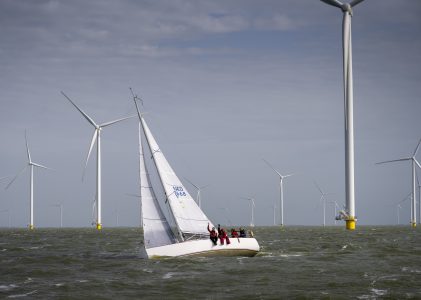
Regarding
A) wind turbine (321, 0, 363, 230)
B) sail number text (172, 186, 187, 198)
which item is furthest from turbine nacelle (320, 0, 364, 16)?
sail number text (172, 186, 187, 198)

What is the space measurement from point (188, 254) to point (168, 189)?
525 cm

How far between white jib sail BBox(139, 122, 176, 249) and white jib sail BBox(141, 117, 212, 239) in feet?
3.83

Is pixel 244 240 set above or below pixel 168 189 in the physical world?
below

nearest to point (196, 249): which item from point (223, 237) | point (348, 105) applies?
point (223, 237)

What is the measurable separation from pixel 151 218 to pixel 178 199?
255cm

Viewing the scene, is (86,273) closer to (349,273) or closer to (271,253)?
(349,273)

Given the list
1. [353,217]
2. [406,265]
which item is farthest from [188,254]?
[353,217]

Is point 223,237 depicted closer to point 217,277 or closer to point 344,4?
point 217,277

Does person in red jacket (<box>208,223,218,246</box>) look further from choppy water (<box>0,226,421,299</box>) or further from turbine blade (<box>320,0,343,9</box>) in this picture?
turbine blade (<box>320,0,343,9</box>)

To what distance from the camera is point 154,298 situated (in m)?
35.9

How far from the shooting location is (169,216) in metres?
55.2

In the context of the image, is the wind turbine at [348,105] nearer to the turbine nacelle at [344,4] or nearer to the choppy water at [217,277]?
the turbine nacelle at [344,4]

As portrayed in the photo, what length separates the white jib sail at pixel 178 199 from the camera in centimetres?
5388

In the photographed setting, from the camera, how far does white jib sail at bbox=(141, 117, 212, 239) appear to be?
53.9m
